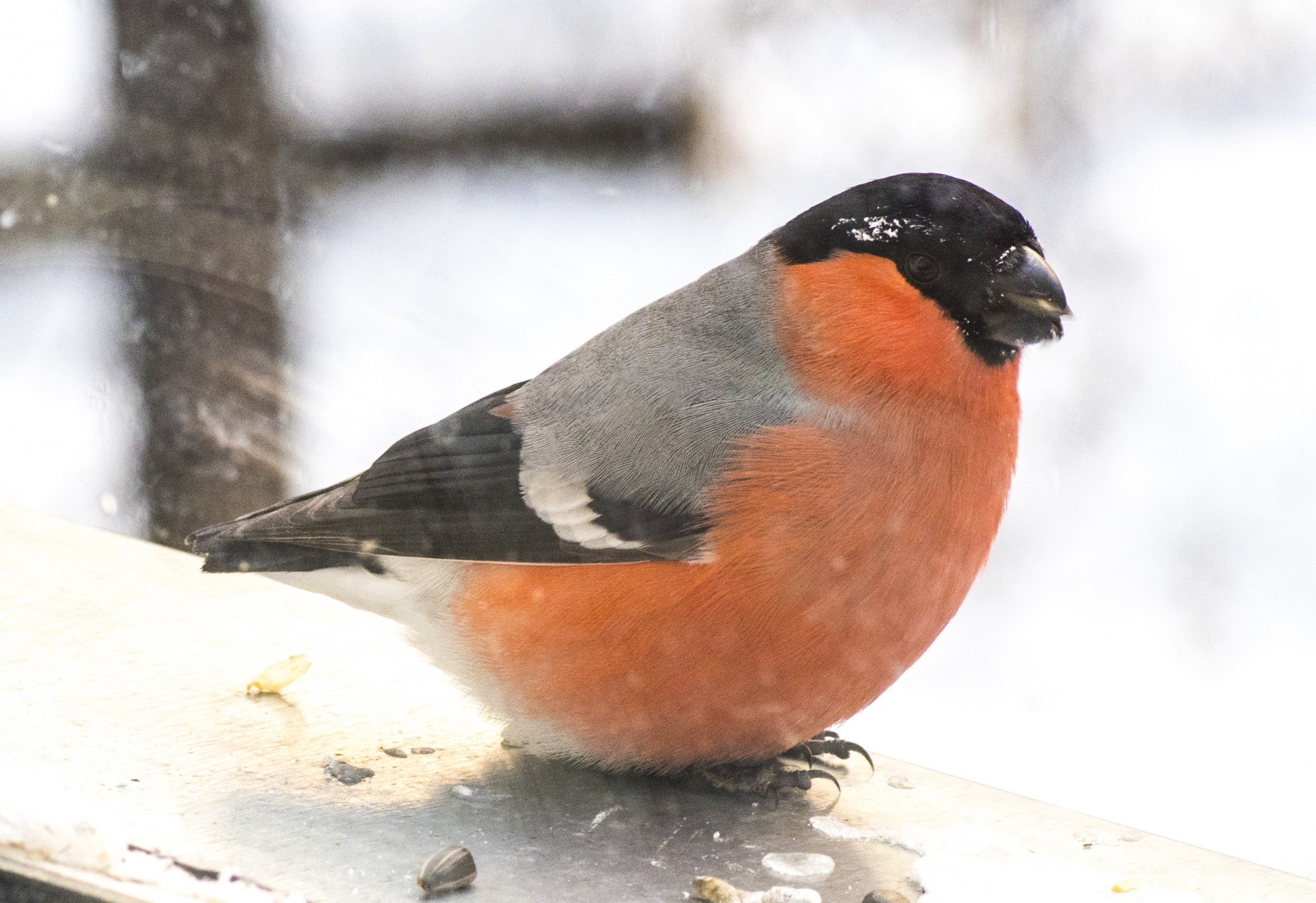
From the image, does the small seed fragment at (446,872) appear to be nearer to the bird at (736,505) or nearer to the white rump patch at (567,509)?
the bird at (736,505)

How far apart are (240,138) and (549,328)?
0.66 metres

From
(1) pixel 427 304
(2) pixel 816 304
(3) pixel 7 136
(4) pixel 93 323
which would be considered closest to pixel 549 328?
(1) pixel 427 304

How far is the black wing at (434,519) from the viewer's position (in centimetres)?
132

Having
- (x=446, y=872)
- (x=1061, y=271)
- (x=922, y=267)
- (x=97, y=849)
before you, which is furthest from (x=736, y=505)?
(x=1061, y=271)

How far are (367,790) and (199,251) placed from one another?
4.00ft

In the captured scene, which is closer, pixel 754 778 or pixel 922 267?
pixel 922 267

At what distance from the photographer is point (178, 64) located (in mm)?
2172

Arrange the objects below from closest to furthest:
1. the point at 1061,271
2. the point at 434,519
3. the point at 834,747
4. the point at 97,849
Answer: the point at 97,849
the point at 434,519
the point at 834,747
the point at 1061,271

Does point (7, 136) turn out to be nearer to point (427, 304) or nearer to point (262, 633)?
point (427, 304)

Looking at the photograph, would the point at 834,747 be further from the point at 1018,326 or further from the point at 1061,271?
the point at 1061,271

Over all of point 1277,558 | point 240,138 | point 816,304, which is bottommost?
point 1277,558

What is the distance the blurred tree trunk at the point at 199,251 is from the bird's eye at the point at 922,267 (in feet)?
4.37

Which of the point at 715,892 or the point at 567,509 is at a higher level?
the point at 567,509

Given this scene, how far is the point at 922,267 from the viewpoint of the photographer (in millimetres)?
1314
